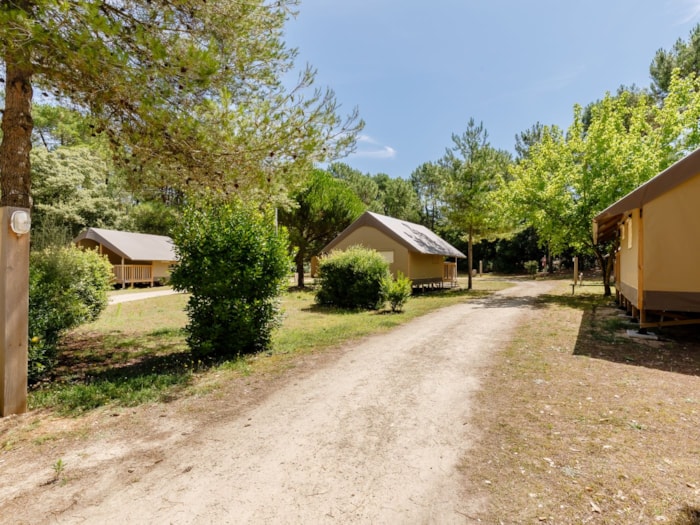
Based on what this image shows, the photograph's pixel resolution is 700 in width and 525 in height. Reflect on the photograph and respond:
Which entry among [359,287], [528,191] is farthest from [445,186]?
[359,287]

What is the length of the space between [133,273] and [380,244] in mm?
19524

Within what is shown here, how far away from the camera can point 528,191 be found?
1747 cm

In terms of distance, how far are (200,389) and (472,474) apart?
403cm

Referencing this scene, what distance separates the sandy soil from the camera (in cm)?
266

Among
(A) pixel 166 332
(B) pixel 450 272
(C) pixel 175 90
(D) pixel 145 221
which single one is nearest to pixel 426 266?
(B) pixel 450 272

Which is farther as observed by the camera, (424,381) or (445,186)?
(445,186)

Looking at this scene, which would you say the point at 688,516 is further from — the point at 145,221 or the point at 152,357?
the point at 145,221

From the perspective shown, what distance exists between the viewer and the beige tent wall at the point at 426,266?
2192 centimetres

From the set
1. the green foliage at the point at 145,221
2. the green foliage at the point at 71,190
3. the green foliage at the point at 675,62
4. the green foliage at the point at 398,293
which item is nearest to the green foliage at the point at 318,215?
the green foliage at the point at 398,293

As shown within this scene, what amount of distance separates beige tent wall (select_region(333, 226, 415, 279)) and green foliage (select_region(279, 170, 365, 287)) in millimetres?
3536

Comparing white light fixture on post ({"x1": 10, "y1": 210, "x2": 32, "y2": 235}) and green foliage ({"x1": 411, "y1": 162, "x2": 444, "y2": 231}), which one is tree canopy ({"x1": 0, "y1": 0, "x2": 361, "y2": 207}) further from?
green foliage ({"x1": 411, "y1": 162, "x2": 444, "y2": 231})

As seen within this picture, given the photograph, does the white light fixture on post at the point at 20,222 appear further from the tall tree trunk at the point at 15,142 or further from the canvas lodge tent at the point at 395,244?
the canvas lodge tent at the point at 395,244

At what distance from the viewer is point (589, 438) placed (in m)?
3.68

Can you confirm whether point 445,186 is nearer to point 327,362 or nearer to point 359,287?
point 359,287
